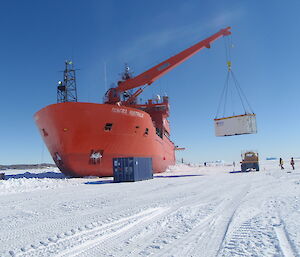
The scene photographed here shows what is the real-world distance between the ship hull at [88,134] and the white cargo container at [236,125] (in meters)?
9.52

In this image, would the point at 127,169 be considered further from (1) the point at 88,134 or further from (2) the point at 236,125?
(2) the point at 236,125

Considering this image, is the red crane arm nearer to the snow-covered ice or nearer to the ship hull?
the ship hull

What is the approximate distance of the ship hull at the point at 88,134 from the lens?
2009cm

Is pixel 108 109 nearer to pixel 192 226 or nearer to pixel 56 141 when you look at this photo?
pixel 56 141

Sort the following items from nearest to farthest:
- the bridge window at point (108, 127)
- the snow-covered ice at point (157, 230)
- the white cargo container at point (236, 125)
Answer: the snow-covered ice at point (157, 230) < the bridge window at point (108, 127) < the white cargo container at point (236, 125)

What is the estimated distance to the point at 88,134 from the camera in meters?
20.4

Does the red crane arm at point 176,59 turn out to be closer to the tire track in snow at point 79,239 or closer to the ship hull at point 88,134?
the ship hull at point 88,134

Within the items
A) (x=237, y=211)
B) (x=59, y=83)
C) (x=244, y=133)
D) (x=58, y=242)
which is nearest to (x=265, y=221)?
(x=237, y=211)

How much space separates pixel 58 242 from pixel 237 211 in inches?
183

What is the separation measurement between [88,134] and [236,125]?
50.5ft

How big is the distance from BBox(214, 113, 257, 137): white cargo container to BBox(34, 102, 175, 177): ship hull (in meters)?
9.52

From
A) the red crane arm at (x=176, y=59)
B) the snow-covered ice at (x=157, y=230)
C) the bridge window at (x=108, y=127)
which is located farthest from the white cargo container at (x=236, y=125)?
the snow-covered ice at (x=157, y=230)

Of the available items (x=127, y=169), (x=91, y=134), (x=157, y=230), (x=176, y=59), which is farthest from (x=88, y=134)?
(x=157, y=230)

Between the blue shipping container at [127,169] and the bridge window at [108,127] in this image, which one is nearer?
the blue shipping container at [127,169]
